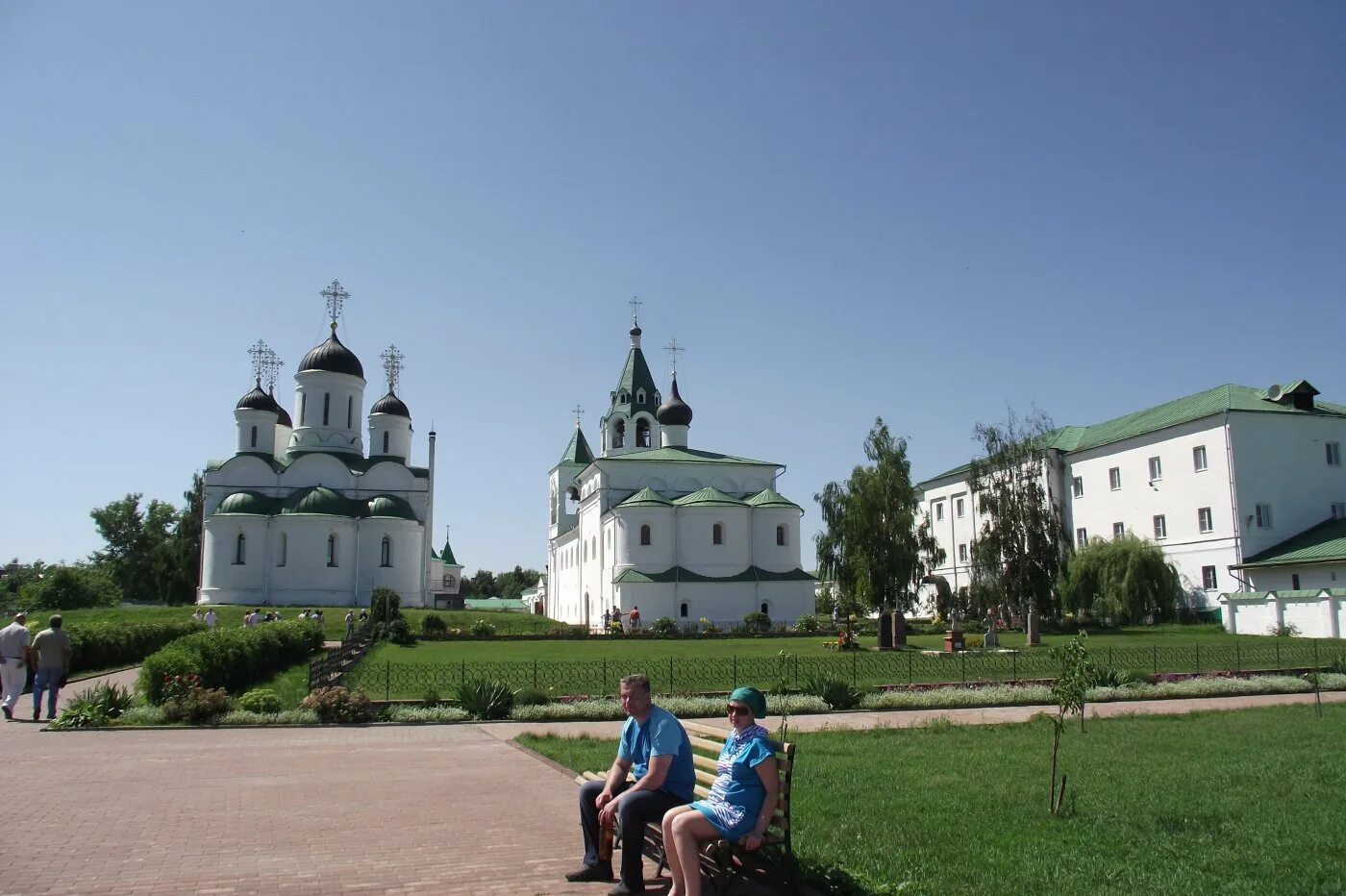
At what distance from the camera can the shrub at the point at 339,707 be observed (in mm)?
15436

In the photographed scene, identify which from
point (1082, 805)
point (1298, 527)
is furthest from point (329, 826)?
point (1298, 527)

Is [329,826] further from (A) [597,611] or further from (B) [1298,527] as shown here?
(A) [597,611]

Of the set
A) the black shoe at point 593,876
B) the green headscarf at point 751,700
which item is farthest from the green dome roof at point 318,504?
the green headscarf at point 751,700

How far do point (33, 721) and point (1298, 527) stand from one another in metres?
45.8

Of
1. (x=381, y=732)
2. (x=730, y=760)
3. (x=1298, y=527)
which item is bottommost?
(x=381, y=732)

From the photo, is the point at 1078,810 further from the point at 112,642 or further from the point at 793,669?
the point at 112,642

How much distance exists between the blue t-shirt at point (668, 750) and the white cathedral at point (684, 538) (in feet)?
145

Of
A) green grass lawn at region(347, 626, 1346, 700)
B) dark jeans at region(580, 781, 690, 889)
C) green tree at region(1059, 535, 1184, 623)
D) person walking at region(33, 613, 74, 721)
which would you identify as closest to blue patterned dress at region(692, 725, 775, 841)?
dark jeans at region(580, 781, 690, 889)

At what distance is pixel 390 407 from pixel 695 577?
96.5 feet

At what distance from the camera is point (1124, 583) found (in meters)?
42.3

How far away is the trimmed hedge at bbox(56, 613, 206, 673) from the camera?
2561 centimetres

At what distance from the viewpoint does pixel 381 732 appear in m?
14.3

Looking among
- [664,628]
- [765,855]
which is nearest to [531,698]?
[765,855]

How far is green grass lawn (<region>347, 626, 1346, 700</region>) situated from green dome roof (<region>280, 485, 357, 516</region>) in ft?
87.0
